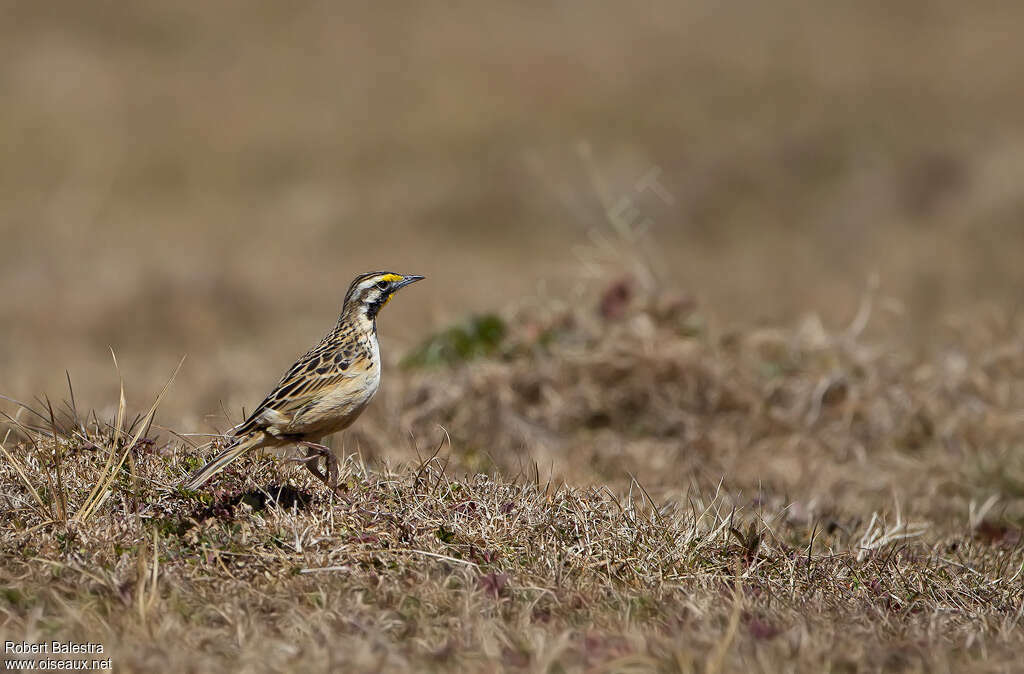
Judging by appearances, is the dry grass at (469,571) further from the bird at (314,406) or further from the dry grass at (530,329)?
the bird at (314,406)

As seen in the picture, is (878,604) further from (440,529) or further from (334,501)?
(334,501)

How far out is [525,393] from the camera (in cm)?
887

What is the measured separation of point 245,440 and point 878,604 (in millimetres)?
2382

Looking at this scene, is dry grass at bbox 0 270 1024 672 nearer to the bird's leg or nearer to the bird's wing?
the bird's leg

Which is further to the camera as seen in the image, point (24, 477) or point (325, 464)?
point (325, 464)

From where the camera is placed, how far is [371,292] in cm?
526

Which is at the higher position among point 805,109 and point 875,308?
point 805,109

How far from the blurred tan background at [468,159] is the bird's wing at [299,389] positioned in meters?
7.38

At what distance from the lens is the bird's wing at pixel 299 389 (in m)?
4.73

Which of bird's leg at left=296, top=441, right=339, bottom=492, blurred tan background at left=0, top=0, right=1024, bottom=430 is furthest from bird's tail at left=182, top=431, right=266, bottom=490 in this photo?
blurred tan background at left=0, top=0, right=1024, bottom=430

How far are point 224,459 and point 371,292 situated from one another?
97cm

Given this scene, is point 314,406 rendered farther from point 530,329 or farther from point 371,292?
point 530,329

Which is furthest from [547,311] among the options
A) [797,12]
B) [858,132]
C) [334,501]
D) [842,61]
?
[797,12]

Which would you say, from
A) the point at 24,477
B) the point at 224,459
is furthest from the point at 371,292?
the point at 24,477
